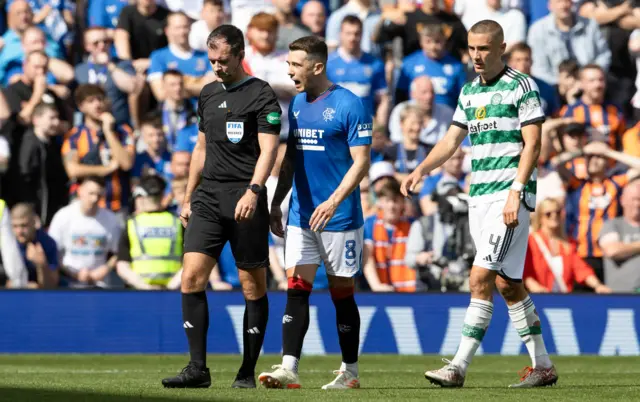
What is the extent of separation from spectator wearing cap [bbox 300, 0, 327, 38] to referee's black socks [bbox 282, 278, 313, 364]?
9.17 metres

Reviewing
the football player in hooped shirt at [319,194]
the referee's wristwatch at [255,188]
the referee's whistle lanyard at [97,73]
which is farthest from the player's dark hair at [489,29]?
the referee's whistle lanyard at [97,73]

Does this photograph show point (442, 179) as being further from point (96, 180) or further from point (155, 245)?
point (96, 180)

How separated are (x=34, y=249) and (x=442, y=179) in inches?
195

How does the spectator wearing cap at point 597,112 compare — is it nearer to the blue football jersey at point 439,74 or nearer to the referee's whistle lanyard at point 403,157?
the blue football jersey at point 439,74

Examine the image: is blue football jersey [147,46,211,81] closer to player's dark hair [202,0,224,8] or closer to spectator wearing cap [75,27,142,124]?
spectator wearing cap [75,27,142,124]

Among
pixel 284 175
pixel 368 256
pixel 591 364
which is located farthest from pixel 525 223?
pixel 368 256

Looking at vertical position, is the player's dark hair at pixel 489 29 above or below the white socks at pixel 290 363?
above

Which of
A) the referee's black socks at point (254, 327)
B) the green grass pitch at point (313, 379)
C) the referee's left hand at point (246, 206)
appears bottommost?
the green grass pitch at point (313, 379)

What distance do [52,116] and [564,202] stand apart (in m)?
6.45

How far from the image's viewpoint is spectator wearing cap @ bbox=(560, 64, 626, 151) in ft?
56.1

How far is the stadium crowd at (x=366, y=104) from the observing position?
49.3 ft

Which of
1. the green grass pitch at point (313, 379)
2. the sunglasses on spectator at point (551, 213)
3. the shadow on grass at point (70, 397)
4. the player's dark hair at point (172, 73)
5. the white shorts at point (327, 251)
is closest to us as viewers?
the shadow on grass at point (70, 397)

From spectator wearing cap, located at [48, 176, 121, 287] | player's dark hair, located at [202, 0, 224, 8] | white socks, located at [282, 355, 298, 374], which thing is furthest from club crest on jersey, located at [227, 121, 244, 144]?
player's dark hair, located at [202, 0, 224, 8]

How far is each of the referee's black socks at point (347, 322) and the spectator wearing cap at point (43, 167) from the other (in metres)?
7.62
